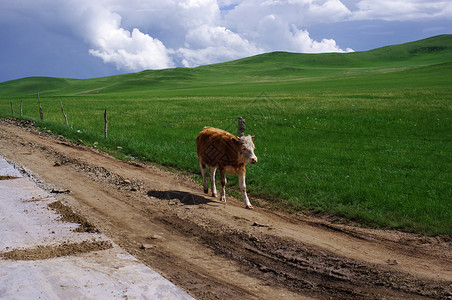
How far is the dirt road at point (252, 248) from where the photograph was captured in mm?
5961

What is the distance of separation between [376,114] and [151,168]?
1903 cm

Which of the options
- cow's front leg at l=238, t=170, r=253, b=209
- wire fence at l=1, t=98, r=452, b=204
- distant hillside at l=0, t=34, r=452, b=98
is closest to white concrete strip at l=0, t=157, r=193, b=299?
cow's front leg at l=238, t=170, r=253, b=209

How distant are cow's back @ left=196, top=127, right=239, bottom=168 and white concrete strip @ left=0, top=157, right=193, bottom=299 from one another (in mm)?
3982

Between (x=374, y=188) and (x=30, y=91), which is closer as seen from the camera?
(x=374, y=188)

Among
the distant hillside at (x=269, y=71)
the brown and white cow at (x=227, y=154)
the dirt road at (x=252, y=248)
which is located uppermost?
the distant hillside at (x=269, y=71)

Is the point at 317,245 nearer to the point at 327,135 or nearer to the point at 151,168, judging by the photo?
the point at 151,168

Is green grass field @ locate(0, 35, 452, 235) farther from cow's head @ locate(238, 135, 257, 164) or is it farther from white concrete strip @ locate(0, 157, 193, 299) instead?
white concrete strip @ locate(0, 157, 193, 299)

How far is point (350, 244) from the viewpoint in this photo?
25.2 feet

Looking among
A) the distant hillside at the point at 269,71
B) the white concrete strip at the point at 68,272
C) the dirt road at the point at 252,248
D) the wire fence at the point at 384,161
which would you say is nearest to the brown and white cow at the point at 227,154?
the dirt road at the point at 252,248

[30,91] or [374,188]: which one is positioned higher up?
[30,91]

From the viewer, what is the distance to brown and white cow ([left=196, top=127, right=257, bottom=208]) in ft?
32.8

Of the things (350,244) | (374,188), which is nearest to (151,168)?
(374,188)

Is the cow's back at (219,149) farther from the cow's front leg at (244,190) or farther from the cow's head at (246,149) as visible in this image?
the cow's front leg at (244,190)

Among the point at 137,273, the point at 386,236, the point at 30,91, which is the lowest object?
the point at 386,236
